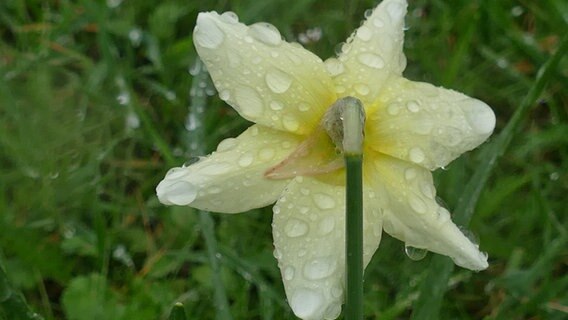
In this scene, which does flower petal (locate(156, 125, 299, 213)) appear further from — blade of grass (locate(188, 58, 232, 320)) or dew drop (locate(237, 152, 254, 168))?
blade of grass (locate(188, 58, 232, 320))

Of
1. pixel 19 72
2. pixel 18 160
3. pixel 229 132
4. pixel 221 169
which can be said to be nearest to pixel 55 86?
pixel 19 72

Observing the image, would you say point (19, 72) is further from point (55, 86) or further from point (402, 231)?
point (402, 231)

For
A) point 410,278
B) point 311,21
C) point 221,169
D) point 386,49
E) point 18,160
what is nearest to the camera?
point 221,169

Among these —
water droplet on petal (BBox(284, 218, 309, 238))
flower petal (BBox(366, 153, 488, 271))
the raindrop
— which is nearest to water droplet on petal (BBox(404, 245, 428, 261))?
flower petal (BBox(366, 153, 488, 271))

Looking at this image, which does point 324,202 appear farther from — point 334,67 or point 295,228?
point 334,67

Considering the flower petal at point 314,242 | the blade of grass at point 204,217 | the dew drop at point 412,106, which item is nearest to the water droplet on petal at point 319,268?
the flower petal at point 314,242
